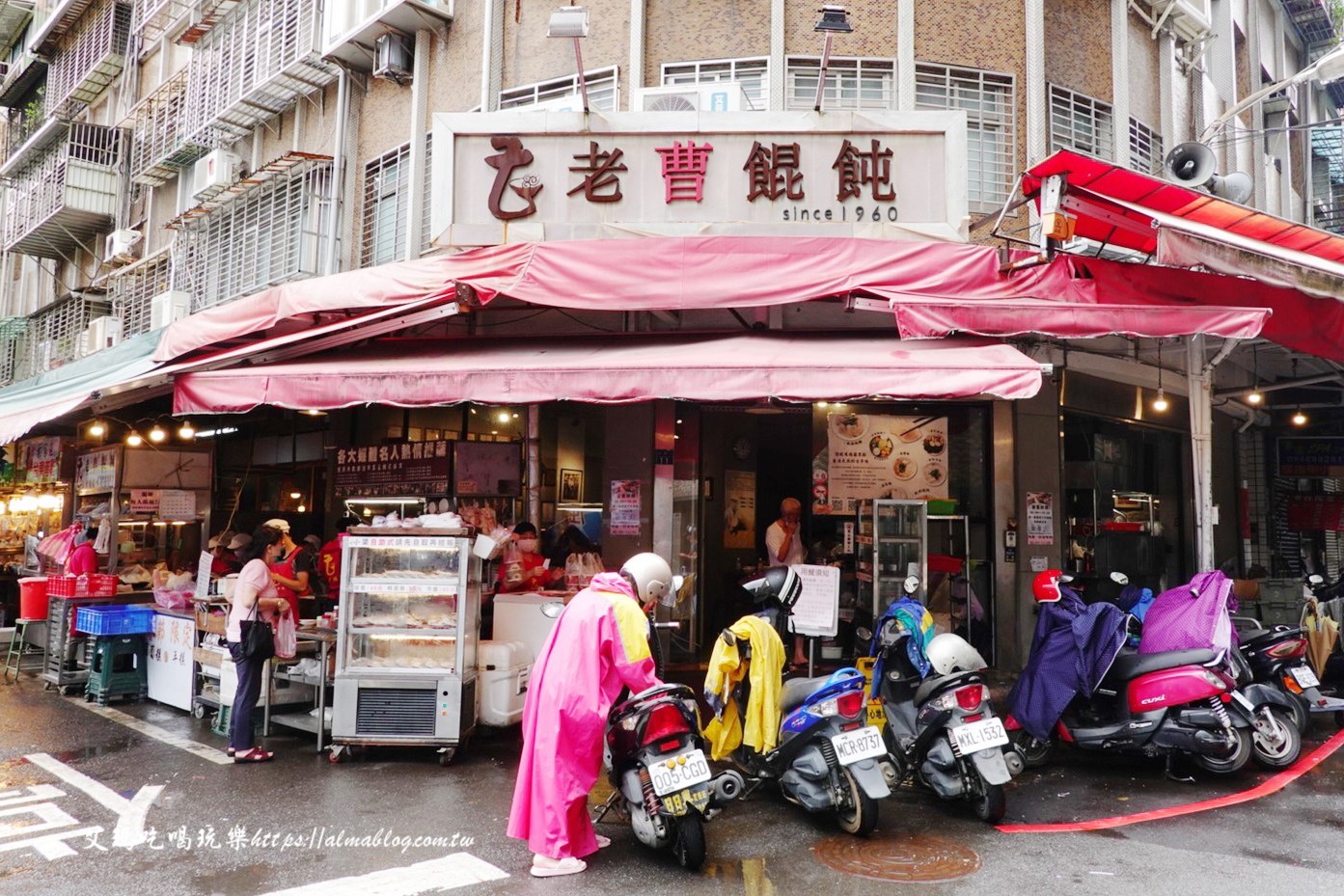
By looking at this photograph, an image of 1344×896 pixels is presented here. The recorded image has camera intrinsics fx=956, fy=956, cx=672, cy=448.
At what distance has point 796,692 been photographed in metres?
6.14

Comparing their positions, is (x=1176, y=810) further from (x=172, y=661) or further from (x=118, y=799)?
(x=172, y=661)

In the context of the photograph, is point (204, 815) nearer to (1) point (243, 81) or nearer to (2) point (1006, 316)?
(2) point (1006, 316)

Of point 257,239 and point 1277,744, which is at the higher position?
point 257,239

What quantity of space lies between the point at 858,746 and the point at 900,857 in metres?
0.63

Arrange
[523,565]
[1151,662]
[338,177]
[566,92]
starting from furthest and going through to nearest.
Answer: [338,177] → [566,92] → [523,565] → [1151,662]

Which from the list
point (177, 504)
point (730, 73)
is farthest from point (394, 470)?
point (730, 73)

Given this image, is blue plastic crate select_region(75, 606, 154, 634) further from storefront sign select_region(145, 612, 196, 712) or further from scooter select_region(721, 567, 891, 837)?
scooter select_region(721, 567, 891, 837)

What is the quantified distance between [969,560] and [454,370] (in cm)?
632

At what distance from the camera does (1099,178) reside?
25.8 feet

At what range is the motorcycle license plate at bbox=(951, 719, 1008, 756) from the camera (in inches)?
230

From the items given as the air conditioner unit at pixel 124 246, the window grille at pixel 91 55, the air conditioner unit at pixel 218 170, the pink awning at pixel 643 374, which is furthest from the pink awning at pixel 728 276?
the window grille at pixel 91 55

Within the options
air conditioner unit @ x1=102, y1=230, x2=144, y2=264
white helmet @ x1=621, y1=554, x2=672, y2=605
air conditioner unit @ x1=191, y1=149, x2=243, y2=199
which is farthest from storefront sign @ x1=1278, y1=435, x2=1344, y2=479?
air conditioner unit @ x1=102, y1=230, x2=144, y2=264

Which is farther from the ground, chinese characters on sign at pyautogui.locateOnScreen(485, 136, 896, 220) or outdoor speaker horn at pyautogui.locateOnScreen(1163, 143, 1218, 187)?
outdoor speaker horn at pyautogui.locateOnScreen(1163, 143, 1218, 187)

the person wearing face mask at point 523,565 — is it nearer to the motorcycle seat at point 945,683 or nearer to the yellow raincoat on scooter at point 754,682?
the yellow raincoat on scooter at point 754,682
